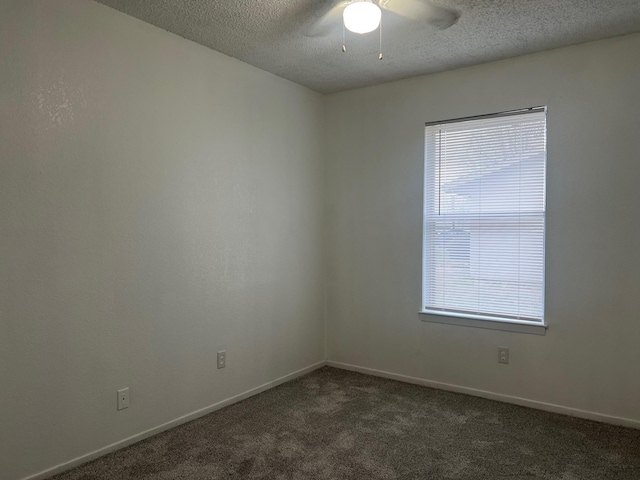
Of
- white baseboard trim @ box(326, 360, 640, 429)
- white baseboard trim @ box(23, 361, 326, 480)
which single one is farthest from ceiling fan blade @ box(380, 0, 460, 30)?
white baseboard trim @ box(23, 361, 326, 480)

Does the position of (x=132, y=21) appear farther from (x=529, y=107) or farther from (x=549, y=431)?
(x=549, y=431)

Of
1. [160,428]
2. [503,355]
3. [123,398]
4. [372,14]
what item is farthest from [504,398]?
[372,14]

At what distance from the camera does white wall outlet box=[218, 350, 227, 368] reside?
3.24 metres

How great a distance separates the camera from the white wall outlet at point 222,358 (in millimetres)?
3240

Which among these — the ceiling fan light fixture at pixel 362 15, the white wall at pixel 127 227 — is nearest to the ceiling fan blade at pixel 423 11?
the ceiling fan light fixture at pixel 362 15

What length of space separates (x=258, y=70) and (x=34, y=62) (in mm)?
1640

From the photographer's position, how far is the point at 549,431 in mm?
2854

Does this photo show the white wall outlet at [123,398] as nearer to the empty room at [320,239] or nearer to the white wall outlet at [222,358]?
the empty room at [320,239]

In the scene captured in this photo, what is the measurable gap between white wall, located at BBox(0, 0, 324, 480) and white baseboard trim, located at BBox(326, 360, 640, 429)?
733mm

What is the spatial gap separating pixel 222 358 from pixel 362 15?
7.82 feet

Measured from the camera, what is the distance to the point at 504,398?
3359 mm

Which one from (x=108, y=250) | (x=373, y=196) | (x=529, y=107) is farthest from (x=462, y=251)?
(x=108, y=250)

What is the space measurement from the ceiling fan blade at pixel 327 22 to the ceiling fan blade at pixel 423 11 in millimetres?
230

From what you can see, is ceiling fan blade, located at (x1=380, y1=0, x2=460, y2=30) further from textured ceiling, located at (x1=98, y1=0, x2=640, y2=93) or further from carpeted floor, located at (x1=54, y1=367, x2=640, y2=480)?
carpeted floor, located at (x1=54, y1=367, x2=640, y2=480)
